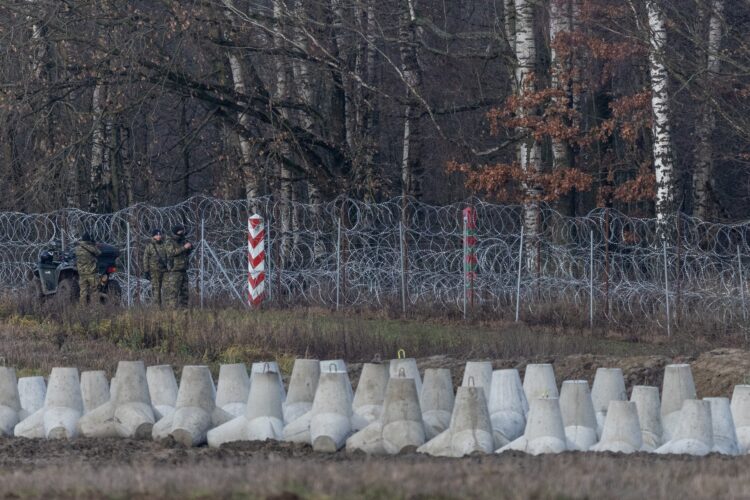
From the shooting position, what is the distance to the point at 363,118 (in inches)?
1174

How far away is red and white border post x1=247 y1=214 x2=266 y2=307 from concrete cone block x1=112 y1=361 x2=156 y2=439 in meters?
12.8

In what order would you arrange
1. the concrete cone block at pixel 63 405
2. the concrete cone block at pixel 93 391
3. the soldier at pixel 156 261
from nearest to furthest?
the concrete cone block at pixel 63 405 → the concrete cone block at pixel 93 391 → the soldier at pixel 156 261

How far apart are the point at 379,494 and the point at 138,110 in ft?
68.0

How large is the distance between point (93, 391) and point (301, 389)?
1.64m

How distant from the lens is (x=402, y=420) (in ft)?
28.1

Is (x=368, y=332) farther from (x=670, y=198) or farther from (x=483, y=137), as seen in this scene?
(x=483, y=137)

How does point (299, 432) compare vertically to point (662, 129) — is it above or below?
below

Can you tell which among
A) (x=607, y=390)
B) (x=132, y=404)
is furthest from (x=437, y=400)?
(x=132, y=404)

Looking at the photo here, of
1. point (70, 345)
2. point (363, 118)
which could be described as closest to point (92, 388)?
point (70, 345)

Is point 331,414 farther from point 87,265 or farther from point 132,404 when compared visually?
point 87,265

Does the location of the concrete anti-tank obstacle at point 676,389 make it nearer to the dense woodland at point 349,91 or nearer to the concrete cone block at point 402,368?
the concrete cone block at point 402,368

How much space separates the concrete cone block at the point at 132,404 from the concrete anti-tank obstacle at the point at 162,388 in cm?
28

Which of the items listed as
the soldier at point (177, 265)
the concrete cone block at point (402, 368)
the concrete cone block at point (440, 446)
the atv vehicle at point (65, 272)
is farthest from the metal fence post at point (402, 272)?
the concrete cone block at point (440, 446)

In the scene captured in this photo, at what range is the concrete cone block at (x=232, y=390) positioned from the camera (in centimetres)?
995
